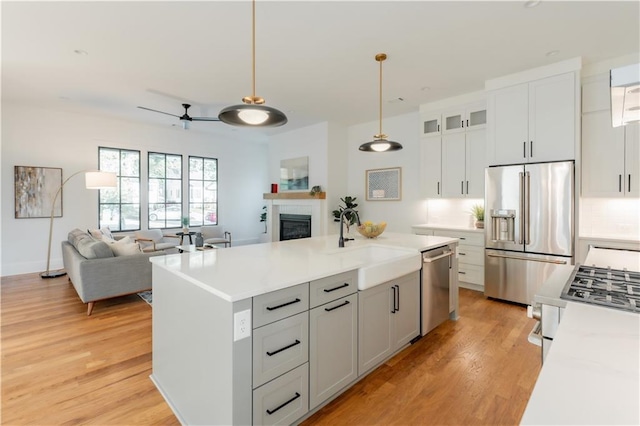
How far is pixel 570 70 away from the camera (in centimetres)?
350

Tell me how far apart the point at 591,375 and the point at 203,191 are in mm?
7845

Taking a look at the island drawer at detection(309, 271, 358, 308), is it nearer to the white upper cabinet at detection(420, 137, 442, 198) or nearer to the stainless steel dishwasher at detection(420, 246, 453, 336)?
the stainless steel dishwasher at detection(420, 246, 453, 336)

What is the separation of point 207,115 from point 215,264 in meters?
4.74

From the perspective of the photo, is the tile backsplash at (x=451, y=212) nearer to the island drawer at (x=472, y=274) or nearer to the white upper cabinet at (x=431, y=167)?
the white upper cabinet at (x=431, y=167)

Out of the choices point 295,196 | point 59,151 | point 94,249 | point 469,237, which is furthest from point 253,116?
point 59,151

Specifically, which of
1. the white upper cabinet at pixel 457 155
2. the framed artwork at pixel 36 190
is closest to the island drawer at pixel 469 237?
the white upper cabinet at pixel 457 155

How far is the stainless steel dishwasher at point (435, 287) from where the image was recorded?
2840 millimetres

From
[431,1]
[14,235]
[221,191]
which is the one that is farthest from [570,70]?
[14,235]

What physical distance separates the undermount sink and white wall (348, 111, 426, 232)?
9.23ft

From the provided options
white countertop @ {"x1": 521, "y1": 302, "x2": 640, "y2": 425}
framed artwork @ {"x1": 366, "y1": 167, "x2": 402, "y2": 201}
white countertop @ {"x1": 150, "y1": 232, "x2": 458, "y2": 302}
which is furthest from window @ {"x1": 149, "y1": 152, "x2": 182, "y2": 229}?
white countertop @ {"x1": 521, "y1": 302, "x2": 640, "y2": 425}

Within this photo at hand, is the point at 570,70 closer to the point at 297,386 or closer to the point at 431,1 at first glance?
the point at 431,1

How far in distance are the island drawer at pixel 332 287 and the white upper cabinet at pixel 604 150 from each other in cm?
345

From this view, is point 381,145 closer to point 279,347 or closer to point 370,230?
point 370,230

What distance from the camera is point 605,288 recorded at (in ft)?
4.45
